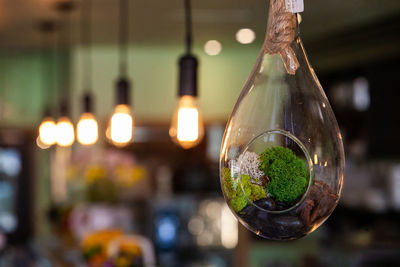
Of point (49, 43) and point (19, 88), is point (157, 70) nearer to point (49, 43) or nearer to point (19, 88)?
point (49, 43)

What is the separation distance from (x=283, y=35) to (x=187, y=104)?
1149mm

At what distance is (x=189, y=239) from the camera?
575cm

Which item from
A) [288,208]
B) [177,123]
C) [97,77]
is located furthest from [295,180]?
[97,77]

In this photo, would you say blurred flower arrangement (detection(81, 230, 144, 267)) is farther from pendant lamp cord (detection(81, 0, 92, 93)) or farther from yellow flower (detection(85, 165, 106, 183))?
pendant lamp cord (detection(81, 0, 92, 93))

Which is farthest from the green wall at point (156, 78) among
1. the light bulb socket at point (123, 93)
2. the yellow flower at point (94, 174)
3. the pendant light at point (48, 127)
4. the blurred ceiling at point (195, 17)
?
the light bulb socket at point (123, 93)

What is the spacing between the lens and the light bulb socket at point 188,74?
1.93 metres

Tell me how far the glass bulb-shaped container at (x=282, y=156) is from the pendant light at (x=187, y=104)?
3.26ft

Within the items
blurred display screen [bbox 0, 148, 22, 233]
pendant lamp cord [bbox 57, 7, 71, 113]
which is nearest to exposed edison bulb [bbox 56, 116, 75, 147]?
pendant lamp cord [bbox 57, 7, 71, 113]

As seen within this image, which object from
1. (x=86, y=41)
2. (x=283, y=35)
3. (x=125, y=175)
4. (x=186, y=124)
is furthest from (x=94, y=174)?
(x=283, y=35)

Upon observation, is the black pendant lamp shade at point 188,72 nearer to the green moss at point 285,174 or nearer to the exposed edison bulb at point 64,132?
the green moss at point 285,174

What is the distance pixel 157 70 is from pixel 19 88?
5.66ft

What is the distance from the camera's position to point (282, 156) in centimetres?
87

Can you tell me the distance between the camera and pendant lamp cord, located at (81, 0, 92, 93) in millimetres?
4324

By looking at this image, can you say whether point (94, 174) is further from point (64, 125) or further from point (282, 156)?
point (282, 156)
